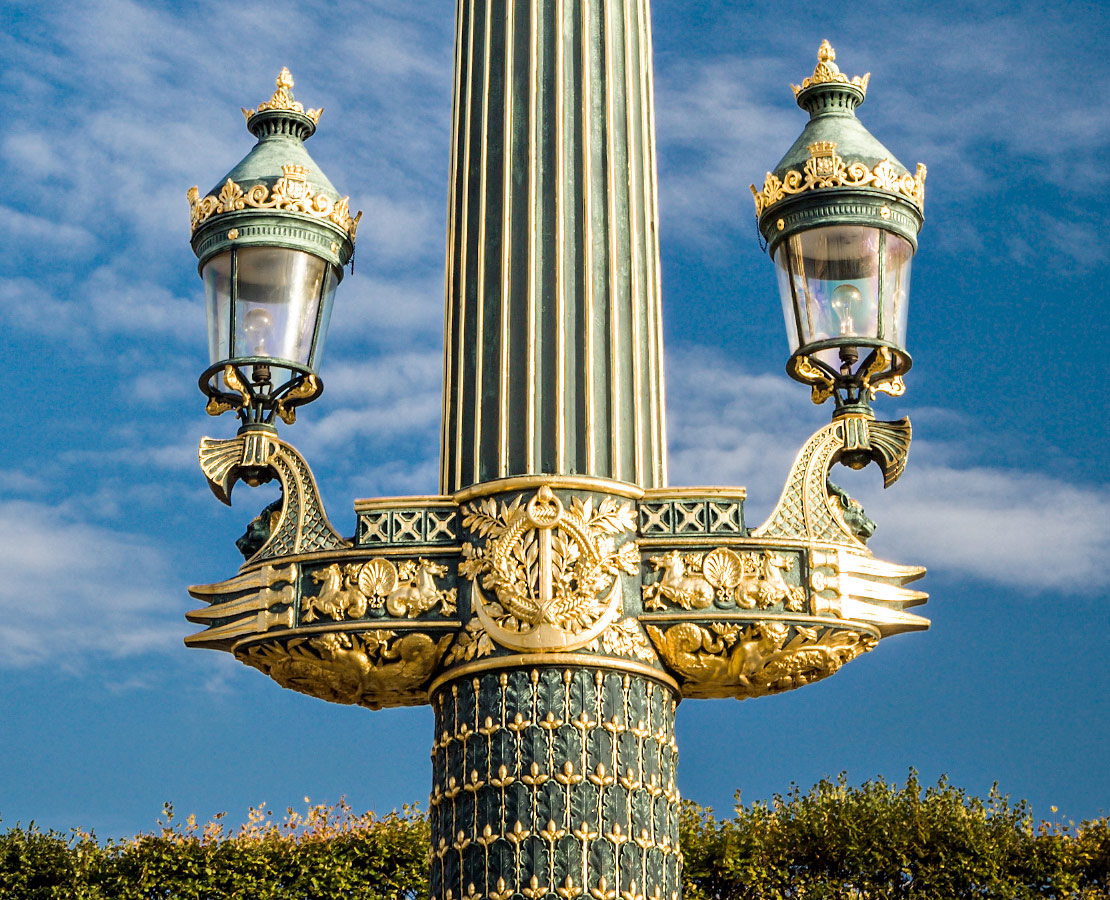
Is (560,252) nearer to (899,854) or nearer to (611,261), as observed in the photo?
(611,261)

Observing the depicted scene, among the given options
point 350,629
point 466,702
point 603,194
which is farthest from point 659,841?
point 603,194

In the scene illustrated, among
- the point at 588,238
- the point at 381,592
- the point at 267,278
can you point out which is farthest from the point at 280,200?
the point at 381,592

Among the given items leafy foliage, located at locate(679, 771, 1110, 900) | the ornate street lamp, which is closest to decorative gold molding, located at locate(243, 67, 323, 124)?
the ornate street lamp

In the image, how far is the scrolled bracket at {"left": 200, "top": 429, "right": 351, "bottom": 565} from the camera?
11008 millimetres

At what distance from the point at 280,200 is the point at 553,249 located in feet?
6.84

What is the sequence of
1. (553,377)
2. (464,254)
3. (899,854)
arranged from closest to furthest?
(553,377) → (464,254) → (899,854)

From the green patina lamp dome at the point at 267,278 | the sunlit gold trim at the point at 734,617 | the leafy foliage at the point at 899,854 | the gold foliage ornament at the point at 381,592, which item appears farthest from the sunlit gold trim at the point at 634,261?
the leafy foliage at the point at 899,854

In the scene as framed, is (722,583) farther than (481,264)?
No

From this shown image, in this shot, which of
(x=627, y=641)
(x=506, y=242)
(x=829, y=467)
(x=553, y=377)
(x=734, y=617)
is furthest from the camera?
(x=506, y=242)

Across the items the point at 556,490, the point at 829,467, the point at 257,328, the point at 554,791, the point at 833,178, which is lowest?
the point at 554,791

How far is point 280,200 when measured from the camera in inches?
478

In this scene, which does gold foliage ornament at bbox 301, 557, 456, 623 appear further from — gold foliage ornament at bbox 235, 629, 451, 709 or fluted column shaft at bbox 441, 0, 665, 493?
fluted column shaft at bbox 441, 0, 665, 493

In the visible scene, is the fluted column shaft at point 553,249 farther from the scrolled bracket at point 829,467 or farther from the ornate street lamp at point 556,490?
the scrolled bracket at point 829,467

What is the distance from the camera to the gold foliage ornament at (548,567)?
10078 millimetres
